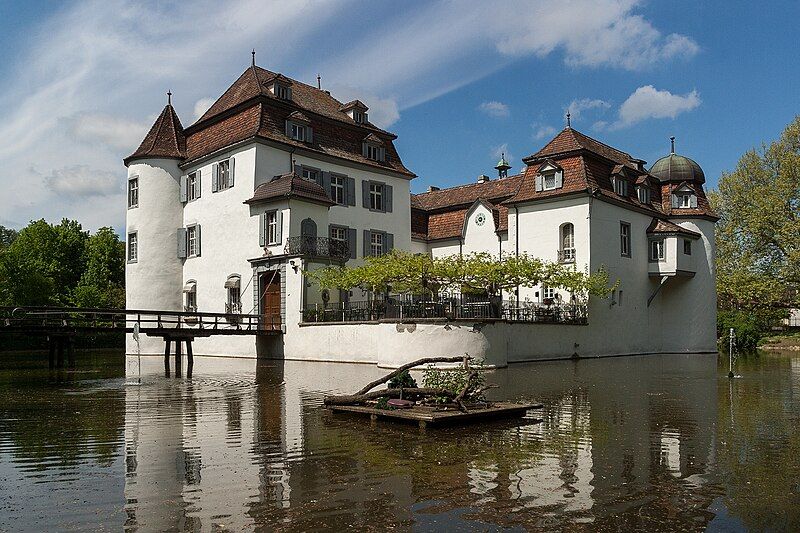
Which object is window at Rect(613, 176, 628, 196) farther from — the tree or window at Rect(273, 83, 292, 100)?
window at Rect(273, 83, 292, 100)

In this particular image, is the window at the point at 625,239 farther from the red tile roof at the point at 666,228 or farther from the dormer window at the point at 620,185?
the red tile roof at the point at 666,228

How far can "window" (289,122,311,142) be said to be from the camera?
39094 millimetres

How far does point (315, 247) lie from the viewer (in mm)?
35531

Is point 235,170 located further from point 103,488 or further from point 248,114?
point 103,488

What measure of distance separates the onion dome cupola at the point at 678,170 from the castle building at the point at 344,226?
83mm

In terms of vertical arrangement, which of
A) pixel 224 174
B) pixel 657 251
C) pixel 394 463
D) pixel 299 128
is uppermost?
pixel 299 128

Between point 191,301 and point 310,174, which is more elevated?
point 310,174

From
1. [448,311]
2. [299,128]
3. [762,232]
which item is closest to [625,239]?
[762,232]

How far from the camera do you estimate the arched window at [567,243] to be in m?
39.3

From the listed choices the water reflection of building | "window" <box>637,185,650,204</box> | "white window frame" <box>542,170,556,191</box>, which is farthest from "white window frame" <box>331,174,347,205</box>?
the water reflection of building

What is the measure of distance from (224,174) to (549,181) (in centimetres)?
1675

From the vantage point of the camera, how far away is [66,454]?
10719 millimetres

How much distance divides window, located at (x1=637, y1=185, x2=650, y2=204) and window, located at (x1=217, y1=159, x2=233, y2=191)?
73.0 ft

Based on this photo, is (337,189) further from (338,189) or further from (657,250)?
(657,250)
